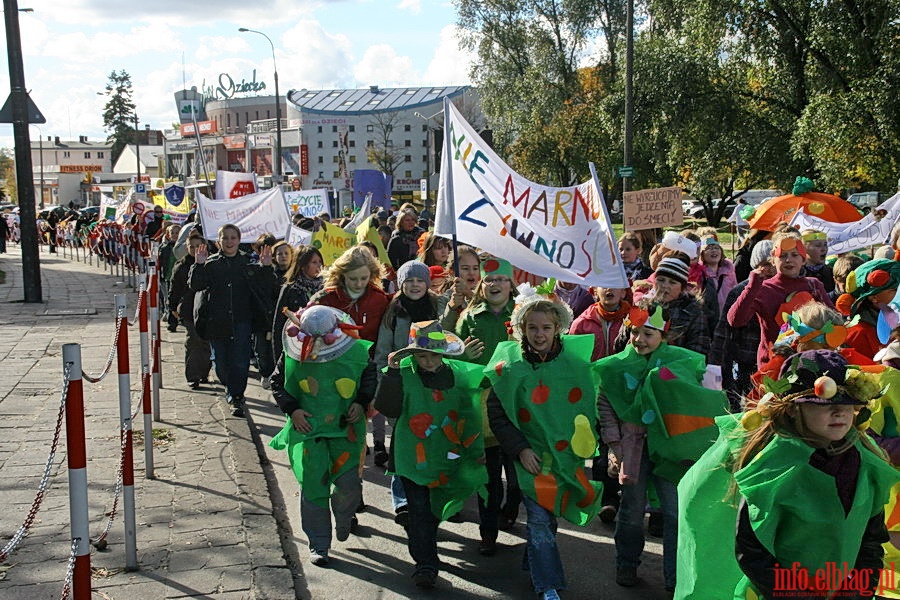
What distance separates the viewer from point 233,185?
16609 mm

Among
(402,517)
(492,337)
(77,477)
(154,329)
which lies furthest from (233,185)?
(77,477)

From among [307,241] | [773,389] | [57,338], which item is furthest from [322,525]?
[57,338]

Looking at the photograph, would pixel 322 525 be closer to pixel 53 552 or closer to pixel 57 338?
pixel 53 552

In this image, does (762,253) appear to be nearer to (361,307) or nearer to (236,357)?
(361,307)

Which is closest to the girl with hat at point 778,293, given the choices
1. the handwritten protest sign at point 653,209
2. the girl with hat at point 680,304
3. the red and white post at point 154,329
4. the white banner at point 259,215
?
the girl with hat at point 680,304

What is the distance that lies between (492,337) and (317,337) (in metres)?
1.29

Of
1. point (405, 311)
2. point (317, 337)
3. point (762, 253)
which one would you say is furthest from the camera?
point (762, 253)

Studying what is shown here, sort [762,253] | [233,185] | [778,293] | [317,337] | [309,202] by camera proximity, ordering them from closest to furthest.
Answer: [317,337] → [778,293] → [762,253] → [233,185] → [309,202]

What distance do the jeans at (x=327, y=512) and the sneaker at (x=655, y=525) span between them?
71.1 inches

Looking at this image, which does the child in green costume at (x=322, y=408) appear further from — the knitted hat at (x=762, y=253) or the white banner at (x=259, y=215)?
the white banner at (x=259, y=215)

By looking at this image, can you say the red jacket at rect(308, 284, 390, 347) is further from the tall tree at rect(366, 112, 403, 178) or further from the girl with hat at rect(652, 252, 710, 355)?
the tall tree at rect(366, 112, 403, 178)

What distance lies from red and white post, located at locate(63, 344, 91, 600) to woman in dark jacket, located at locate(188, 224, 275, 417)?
505 centimetres

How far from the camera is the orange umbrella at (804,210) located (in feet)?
40.4


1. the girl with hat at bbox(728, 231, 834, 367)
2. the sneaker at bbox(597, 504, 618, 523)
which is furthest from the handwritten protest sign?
the sneaker at bbox(597, 504, 618, 523)
